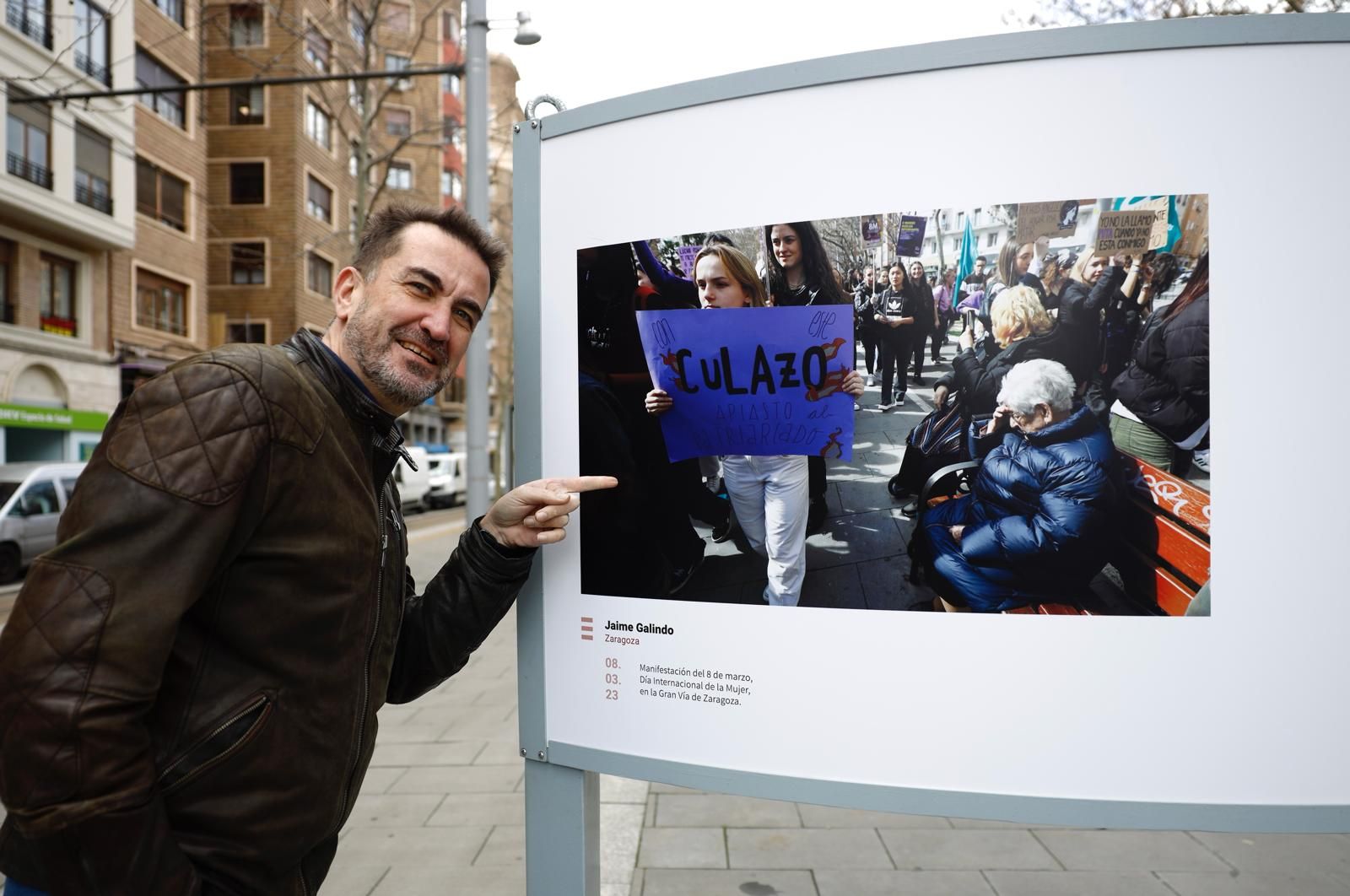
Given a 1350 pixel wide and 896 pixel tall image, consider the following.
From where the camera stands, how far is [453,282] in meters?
1.90

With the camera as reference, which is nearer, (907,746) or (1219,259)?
(1219,259)

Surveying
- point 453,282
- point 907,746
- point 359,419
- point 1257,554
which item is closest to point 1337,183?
point 1257,554

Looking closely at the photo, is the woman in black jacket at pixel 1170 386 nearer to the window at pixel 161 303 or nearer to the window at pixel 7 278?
the window at pixel 7 278

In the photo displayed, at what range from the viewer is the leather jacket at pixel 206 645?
1.39 metres

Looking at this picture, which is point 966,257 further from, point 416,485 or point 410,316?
point 416,485

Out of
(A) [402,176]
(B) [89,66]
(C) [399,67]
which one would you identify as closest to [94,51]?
(B) [89,66]

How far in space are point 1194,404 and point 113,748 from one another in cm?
191

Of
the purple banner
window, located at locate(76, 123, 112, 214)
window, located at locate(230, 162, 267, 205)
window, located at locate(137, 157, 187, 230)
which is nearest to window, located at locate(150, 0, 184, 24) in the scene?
window, located at locate(137, 157, 187, 230)

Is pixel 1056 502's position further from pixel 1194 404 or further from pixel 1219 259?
pixel 1219 259

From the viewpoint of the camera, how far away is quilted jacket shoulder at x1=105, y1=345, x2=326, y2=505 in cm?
146

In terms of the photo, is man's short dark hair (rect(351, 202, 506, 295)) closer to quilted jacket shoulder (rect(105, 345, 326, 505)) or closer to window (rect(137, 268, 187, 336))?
quilted jacket shoulder (rect(105, 345, 326, 505))

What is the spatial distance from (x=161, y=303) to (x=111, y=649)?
1135 inches

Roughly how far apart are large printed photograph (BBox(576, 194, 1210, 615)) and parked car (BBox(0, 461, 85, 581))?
531 inches

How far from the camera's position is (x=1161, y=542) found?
1.64 meters
